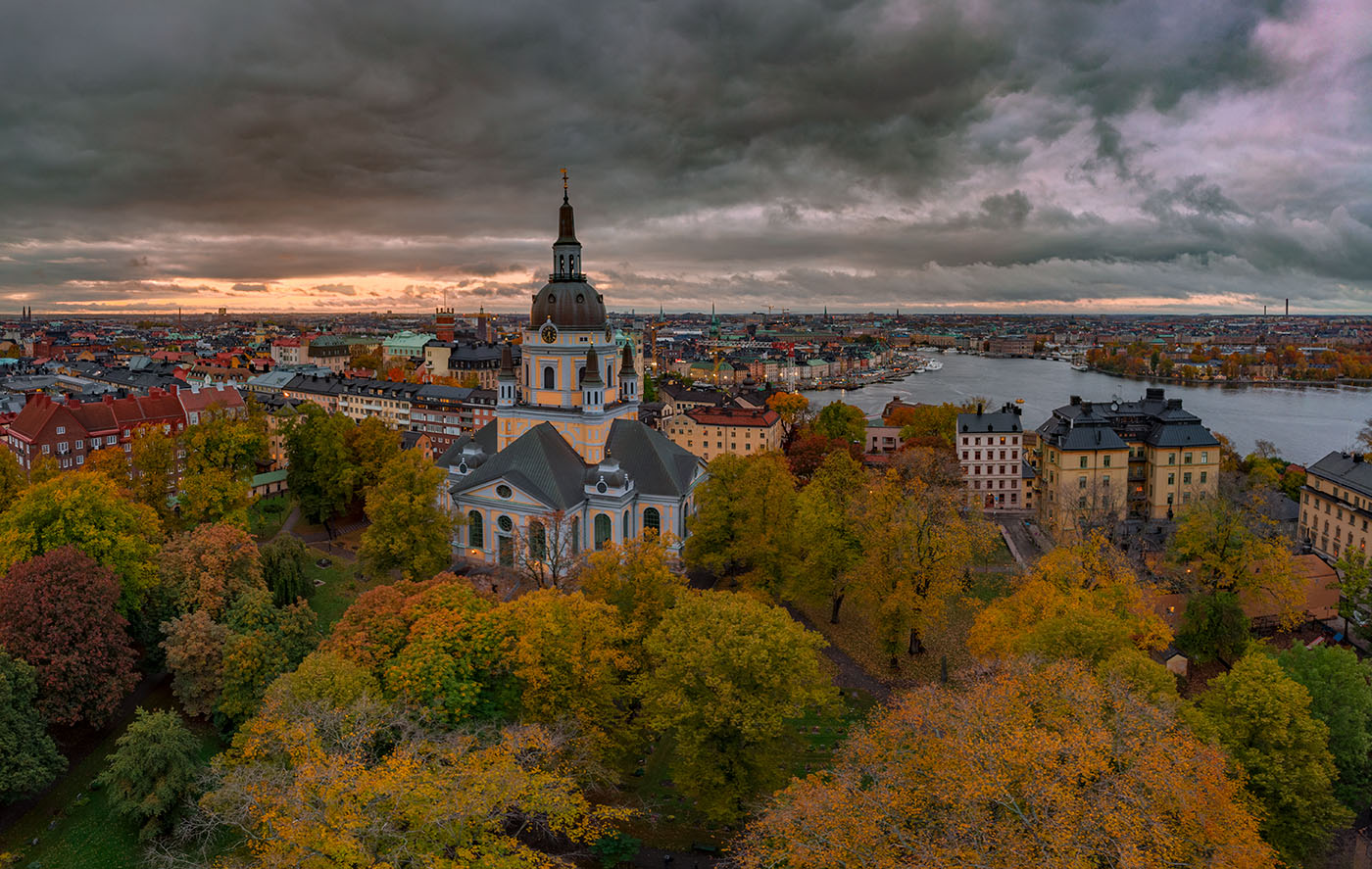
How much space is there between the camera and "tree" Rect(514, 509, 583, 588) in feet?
121

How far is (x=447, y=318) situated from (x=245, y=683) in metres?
162

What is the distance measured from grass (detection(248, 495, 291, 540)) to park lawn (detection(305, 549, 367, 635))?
626 centimetres

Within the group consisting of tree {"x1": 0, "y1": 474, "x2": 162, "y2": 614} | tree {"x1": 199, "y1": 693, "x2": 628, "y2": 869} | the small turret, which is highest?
the small turret

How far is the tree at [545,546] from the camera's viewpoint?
3681 cm

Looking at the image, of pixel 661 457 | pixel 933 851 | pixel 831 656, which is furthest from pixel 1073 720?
pixel 661 457

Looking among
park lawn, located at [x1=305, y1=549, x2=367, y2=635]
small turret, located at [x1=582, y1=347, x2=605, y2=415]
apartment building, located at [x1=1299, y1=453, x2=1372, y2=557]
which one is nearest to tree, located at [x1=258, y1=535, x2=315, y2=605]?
park lawn, located at [x1=305, y1=549, x2=367, y2=635]

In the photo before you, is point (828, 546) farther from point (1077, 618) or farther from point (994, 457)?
point (994, 457)

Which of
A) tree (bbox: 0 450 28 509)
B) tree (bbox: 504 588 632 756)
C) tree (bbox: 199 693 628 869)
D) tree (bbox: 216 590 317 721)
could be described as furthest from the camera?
tree (bbox: 0 450 28 509)

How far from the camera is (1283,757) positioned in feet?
63.4

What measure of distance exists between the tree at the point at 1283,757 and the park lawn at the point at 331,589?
32027mm

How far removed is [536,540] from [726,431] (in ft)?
105

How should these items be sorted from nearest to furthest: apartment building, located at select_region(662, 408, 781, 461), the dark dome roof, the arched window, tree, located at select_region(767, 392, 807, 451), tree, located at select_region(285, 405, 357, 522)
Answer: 1. the arched window
2. the dark dome roof
3. tree, located at select_region(285, 405, 357, 522)
4. apartment building, located at select_region(662, 408, 781, 461)
5. tree, located at select_region(767, 392, 807, 451)

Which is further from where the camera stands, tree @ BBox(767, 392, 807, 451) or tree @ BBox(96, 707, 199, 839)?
tree @ BBox(767, 392, 807, 451)

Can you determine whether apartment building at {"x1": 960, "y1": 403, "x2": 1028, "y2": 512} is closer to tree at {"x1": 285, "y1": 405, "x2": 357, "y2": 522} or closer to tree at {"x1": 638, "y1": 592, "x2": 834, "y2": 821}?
tree at {"x1": 638, "y1": 592, "x2": 834, "y2": 821}
